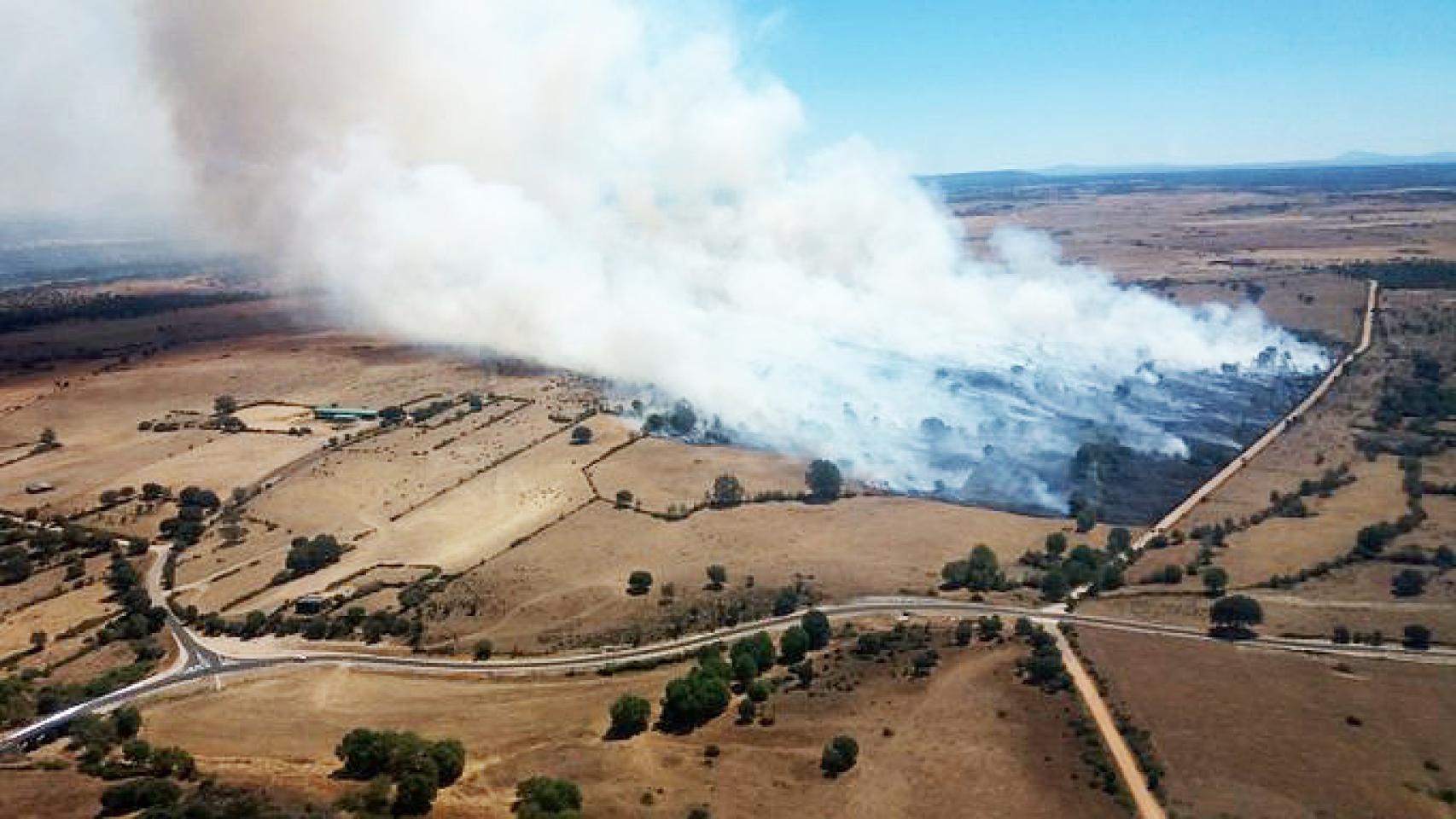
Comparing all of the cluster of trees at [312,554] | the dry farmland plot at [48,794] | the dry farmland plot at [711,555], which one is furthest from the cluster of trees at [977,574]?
the dry farmland plot at [48,794]

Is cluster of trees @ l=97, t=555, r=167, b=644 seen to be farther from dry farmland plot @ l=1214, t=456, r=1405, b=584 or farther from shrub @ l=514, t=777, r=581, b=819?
dry farmland plot @ l=1214, t=456, r=1405, b=584

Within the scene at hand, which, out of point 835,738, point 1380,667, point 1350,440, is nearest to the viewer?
point 835,738

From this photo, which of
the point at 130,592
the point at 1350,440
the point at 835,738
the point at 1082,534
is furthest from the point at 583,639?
the point at 1350,440

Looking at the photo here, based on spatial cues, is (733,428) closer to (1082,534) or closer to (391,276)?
(1082,534)

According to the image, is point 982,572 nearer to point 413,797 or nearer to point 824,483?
point 824,483

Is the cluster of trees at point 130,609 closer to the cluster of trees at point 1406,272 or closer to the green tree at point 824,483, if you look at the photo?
the green tree at point 824,483
